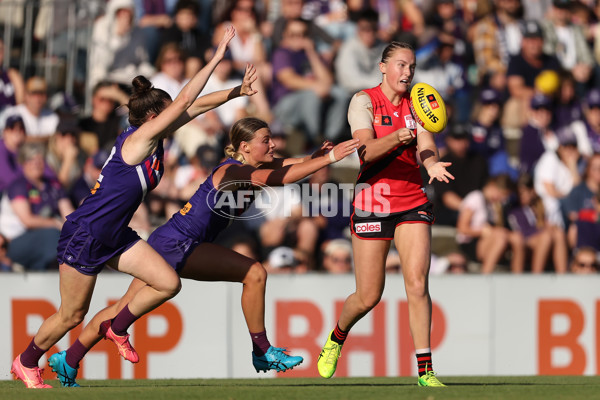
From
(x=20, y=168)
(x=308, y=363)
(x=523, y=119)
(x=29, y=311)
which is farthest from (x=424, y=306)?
(x=523, y=119)

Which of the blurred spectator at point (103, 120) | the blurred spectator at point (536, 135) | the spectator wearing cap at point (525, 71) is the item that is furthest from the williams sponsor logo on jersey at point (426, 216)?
the spectator wearing cap at point (525, 71)

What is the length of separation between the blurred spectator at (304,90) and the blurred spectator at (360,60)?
0.21 metres

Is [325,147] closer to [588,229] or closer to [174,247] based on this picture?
[174,247]

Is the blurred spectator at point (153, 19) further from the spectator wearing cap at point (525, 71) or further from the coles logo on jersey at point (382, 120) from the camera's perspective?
the coles logo on jersey at point (382, 120)

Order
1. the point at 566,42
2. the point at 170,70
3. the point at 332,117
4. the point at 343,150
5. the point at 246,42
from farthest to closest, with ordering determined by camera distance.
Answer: the point at 566,42 → the point at 246,42 → the point at 332,117 → the point at 170,70 → the point at 343,150

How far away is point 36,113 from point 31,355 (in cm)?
595

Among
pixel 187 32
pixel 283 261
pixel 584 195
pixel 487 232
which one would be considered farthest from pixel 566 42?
pixel 283 261

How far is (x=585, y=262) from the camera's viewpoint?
12438 mm

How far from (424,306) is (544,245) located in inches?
221

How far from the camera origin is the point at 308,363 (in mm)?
11383

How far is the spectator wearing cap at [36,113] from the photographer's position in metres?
13.4

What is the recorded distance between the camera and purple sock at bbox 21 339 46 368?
8.13 meters

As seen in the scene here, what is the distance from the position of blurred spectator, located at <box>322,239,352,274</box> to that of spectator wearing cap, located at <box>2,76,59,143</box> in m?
3.82

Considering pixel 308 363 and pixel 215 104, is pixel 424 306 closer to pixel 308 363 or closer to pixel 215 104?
pixel 215 104
